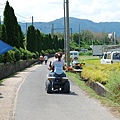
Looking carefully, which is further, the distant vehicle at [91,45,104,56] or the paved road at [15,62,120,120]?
the distant vehicle at [91,45,104,56]

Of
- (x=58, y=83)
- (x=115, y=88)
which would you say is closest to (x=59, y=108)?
(x=115, y=88)

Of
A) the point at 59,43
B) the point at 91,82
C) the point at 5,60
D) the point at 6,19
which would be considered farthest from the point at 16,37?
the point at 59,43

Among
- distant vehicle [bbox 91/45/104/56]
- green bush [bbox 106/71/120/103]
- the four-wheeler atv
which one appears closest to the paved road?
green bush [bbox 106/71/120/103]

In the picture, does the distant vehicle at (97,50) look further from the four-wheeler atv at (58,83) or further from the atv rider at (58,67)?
the four-wheeler atv at (58,83)

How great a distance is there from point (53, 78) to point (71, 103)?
3461mm

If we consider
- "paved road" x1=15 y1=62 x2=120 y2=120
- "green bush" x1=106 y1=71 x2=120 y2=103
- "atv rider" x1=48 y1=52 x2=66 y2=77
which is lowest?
"paved road" x1=15 y1=62 x2=120 y2=120

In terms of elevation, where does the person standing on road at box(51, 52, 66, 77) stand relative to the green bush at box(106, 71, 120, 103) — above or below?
above

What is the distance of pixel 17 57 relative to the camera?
37.6m

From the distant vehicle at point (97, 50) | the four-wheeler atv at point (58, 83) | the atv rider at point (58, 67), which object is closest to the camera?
the four-wheeler atv at point (58, 83)

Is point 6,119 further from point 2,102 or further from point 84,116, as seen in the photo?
point 2,102

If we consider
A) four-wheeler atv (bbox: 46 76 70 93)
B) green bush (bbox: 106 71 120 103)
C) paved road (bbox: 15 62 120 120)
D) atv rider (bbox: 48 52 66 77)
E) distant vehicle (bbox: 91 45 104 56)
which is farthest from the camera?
distant vehicle (bbox: 91 45 104 56)

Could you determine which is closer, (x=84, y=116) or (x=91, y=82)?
(x=84, y=116)

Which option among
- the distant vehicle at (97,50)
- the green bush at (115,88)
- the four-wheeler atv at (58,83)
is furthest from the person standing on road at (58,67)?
the distant vehicle at (97,50)

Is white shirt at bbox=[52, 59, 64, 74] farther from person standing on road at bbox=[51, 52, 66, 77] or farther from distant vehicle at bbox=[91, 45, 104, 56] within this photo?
distant vehicle at bbox=[91, 45, 104, 56]
